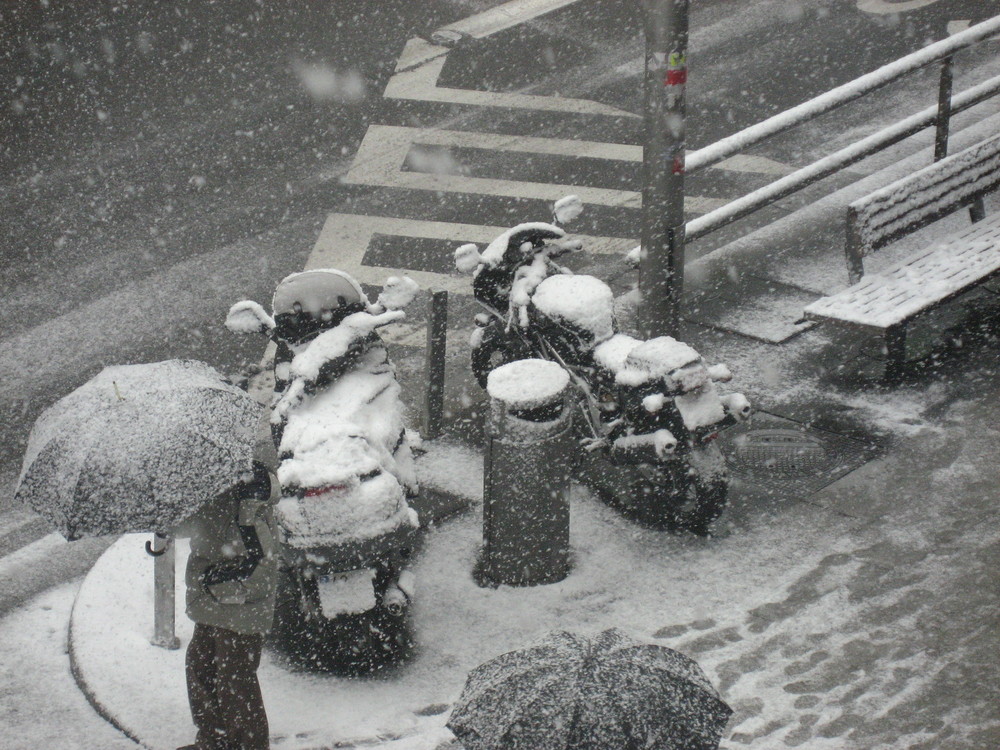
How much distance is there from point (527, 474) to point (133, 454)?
1770mm

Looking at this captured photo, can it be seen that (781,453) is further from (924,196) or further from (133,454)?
(133,454)

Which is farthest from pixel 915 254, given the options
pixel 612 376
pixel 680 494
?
pixel 680 494

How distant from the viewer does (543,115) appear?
12.0m

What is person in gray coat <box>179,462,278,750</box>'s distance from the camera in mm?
4949

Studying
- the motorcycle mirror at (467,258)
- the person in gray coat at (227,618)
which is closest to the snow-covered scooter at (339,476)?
the person in gray coat at (227,618)

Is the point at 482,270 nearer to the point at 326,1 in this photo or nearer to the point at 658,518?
the point at 658,518

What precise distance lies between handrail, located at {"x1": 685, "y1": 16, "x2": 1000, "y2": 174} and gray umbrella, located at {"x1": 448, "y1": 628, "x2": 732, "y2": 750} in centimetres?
452

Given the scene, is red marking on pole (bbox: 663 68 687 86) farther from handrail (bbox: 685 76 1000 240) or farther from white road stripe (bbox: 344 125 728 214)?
white road stripe (bbox: 344 125 728 214)

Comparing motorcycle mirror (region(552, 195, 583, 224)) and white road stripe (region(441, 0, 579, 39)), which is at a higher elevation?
white road stripe (region(441, 0, 579, 39))

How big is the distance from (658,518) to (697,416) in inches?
24.1

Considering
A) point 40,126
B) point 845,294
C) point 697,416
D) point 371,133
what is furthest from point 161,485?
point 40,126

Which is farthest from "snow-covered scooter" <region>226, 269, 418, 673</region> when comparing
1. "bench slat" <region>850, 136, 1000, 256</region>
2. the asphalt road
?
"bench slat" <region>850, 136, 1000, 256</region>

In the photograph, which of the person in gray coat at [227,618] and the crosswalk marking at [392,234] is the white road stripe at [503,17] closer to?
the crosswalk marking at [392,234]

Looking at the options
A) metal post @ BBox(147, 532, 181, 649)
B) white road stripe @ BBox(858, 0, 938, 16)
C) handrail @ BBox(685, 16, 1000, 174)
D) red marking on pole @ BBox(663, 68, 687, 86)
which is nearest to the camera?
metal post @ BBox(147, 532, 181, 649)
